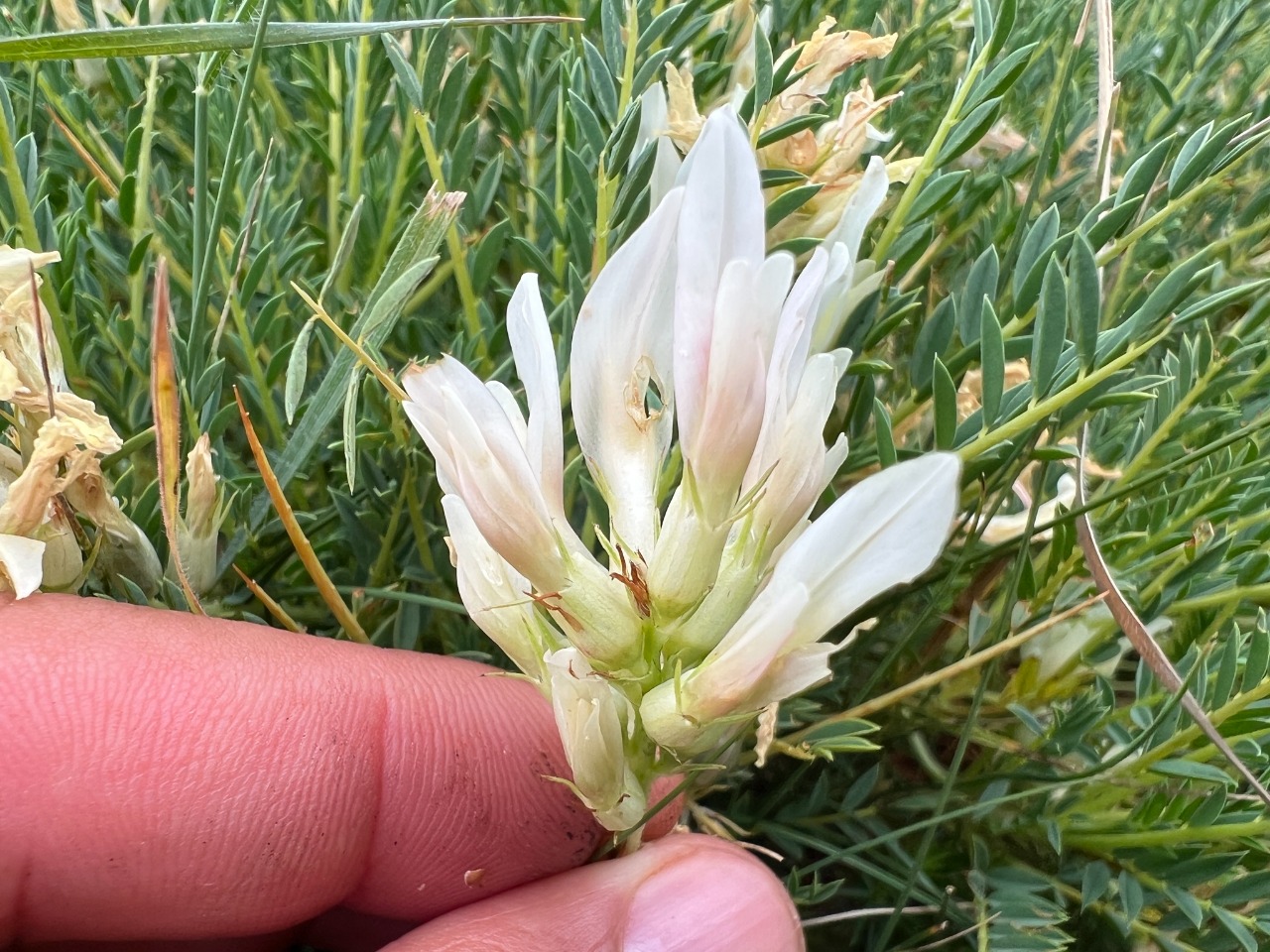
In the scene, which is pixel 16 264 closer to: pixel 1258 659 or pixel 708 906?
pixel 708 906

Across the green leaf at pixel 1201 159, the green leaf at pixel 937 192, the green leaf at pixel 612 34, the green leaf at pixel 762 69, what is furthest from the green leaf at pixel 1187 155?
the green leaf at pixel 612 34

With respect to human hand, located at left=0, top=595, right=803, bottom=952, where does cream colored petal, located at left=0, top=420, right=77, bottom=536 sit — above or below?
above

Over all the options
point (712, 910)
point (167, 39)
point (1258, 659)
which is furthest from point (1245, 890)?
point (167, 39)

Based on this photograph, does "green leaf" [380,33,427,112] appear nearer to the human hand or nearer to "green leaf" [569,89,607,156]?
"green leaf" [569,89,607,156]

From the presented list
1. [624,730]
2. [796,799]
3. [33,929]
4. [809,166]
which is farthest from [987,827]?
[33,929]

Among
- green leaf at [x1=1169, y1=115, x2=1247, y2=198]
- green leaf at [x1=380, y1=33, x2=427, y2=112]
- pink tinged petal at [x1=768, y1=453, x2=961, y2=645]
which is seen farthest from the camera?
green leaf at [x1=380, y1=33, x2=427, y2=112]

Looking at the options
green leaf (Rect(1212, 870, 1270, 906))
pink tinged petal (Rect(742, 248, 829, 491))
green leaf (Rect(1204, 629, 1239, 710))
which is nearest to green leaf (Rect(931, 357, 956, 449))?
pink tinged petal (Rect(742, 248, 829, 491))

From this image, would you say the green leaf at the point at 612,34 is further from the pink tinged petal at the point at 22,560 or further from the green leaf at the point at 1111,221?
the pink tinged petal at the point at 22,560
